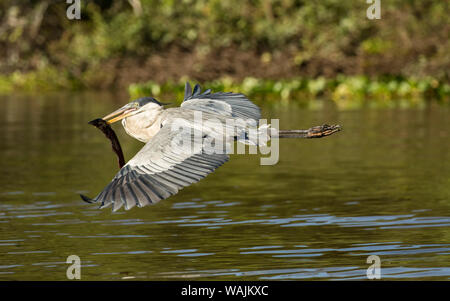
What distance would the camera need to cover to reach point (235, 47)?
37125mm

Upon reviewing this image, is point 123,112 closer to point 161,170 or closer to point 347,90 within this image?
point 161,170

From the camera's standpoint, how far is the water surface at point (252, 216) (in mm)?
8016

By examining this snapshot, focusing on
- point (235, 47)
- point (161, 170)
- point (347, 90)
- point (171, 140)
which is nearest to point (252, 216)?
point (171, 140)

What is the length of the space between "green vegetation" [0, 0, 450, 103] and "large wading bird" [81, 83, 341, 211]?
21.4m

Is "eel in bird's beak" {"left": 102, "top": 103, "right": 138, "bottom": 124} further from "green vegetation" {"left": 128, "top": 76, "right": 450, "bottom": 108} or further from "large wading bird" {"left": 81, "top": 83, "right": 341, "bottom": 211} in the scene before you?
"green vegetation" {"left": 128, "top": 76, "right": 450, "bottom": 108}

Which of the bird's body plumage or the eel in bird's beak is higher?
the eel in bird's beak

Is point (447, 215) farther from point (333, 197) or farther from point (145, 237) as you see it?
point (145, 237)

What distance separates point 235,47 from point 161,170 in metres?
30.7

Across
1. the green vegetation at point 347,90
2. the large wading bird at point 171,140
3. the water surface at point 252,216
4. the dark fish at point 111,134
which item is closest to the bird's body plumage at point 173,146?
the large wading bird at point 171,140

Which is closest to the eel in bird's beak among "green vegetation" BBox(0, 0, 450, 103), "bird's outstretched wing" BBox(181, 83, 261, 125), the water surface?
"bird's outstretched wing" BBox(181, 83, 261, 125)

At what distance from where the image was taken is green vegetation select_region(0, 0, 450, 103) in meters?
31.3

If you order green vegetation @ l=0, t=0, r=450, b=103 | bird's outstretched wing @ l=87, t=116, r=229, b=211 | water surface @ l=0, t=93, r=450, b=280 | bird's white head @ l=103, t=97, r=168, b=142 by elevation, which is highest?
green vegetation @ l=0, t=0, r=450, b=103
